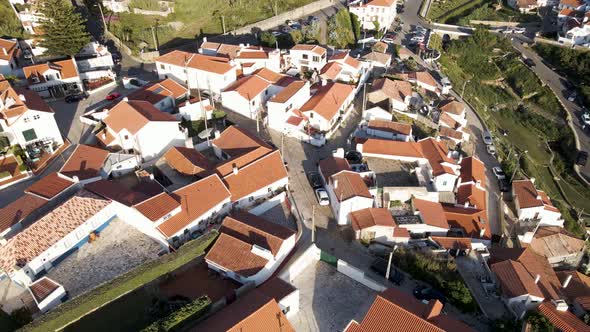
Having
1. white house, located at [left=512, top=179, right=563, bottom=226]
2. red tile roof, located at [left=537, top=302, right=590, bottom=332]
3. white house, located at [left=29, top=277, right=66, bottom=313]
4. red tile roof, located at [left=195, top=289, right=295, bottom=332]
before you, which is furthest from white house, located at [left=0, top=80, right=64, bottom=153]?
white house, located at [left=512, top=179, right=563, bottom=226]

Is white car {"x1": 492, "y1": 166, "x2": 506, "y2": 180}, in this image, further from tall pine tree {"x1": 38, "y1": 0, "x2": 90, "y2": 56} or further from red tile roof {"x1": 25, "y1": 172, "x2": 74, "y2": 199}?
tall pine tree {"x1": 38, "y1": 0, "x2": 90, "y2": 56}

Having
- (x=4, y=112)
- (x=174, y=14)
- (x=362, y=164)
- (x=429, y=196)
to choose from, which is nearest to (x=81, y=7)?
(x=174, y=14)

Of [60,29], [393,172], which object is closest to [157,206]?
[393,172]

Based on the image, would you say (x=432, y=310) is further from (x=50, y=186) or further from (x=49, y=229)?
(x=50, y=186)

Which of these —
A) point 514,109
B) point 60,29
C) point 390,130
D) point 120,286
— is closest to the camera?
point 120,286

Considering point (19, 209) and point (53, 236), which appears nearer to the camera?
point (53, 236)

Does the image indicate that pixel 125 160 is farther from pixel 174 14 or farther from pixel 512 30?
pixel 512 30
